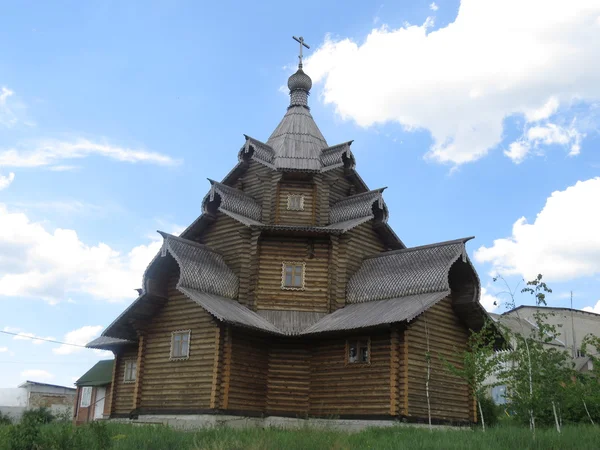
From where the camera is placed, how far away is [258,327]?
752 inches

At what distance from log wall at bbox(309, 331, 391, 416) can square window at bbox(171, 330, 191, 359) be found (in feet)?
12.6

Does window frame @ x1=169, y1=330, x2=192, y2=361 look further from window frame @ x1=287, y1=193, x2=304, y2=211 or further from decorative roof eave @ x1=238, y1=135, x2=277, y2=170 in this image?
decorative roof eave @ x1=238, y1=135, x2=277, y2=170

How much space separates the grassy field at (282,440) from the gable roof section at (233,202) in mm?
8950

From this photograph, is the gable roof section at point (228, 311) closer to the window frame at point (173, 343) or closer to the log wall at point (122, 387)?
the window frame at point (173, 343)

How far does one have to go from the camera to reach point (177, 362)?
1988cm

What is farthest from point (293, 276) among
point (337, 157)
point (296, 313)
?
point (337, 157)

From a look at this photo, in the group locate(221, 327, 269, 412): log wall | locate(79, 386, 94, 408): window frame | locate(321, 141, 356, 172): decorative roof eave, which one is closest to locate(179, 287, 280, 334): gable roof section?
locate(221, 327, 269, 412): log wall

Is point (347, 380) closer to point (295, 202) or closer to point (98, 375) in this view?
point (295, 202)

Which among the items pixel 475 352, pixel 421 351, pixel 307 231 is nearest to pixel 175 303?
pixel 307 231

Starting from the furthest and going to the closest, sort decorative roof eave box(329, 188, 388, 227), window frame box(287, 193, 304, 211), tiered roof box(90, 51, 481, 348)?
1. window frame box(287, 193, 304, 211)
2. decorative roof eave box(329, 188, 388, 227)
3. tiered roof box(90, 51, 481, 348)

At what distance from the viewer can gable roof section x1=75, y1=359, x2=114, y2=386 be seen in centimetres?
2785

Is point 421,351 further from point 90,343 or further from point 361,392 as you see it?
point 90,343

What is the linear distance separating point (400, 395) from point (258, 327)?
4.41 m

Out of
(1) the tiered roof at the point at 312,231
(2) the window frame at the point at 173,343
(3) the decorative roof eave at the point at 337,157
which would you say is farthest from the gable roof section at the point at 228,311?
(3) the decorative roof eave at the point at 337,157
